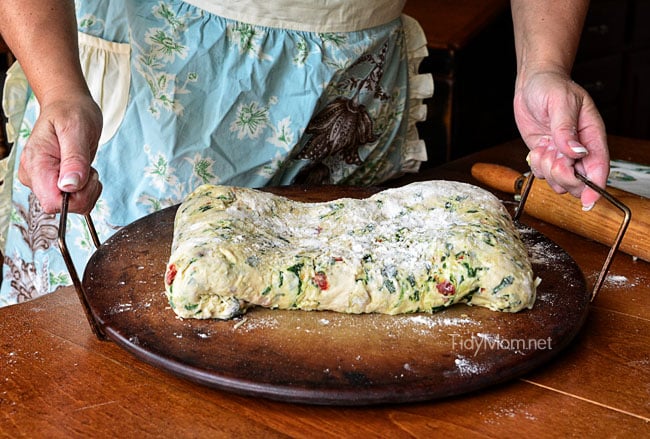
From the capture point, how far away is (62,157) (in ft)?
3.11

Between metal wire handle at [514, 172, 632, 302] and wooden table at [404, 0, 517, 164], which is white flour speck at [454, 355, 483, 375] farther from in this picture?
wooden table at [404, 0, 517, 164]

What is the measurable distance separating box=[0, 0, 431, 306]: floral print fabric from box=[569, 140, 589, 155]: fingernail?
495mm

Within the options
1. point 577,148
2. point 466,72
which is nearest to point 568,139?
point 577,148

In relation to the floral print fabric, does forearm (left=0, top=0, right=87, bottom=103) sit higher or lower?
higher

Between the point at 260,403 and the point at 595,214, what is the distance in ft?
2.37

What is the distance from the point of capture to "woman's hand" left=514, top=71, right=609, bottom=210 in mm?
1055

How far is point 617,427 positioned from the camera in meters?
0.79

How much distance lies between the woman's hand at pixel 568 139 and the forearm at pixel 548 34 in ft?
0.15

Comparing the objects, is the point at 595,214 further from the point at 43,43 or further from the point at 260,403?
the point at 43,43

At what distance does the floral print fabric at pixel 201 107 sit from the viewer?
1.31 meters

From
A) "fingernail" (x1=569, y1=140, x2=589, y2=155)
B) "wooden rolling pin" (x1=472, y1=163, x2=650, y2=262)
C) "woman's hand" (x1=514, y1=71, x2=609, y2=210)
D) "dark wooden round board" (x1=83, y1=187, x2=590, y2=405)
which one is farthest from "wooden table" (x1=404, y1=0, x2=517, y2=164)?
"dark wooden round board" (x1=83, y1=187, x2=590, y2=405)

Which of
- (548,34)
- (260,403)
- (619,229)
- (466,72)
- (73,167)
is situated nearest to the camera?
(260,403)

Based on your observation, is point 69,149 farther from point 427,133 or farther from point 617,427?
point 427,133

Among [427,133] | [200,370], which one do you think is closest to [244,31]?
[200,370]
